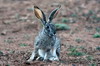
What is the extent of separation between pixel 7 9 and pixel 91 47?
6.93m

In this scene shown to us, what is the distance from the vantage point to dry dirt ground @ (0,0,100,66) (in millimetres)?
10086

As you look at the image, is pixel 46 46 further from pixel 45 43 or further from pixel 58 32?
pixel 58 32

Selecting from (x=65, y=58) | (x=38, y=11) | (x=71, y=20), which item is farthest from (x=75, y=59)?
(x=71, y=20)

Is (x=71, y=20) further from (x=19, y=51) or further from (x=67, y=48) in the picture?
(x=19, y=51)

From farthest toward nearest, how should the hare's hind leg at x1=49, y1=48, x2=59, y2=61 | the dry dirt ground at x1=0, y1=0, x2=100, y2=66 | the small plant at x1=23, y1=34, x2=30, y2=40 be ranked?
1. the small plant at x1=23, y1=34, x2=30, y2=40
2. the dry dirt ground at x1=0, y1=0, x2=100, y2=66
3. the hare's hind leg at x1=49, y1=48, x2=59, y2=61

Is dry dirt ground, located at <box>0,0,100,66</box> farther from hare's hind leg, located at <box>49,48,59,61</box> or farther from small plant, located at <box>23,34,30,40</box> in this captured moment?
hare's hind leg, located at <box>49,48,59,61</box>

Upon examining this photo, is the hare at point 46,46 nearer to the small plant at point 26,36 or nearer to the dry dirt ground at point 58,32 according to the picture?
the dry dirt ground at point 58,32

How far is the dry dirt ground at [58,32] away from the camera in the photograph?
1009cm

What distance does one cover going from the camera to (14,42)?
1222 centimetres

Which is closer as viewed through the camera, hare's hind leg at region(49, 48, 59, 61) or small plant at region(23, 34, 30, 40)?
hare's hind leg at region(49, 48, 59, 61)

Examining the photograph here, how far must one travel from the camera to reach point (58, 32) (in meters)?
14.4

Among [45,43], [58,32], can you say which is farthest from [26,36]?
[45,43]

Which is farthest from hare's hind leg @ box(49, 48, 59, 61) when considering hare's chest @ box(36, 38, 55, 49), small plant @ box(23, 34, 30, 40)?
small plant @ box(23, 34, 30, 40)

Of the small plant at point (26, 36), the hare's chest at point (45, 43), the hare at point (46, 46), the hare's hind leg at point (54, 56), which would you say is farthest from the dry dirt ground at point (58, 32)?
the hare's chest at point (45, 43)
